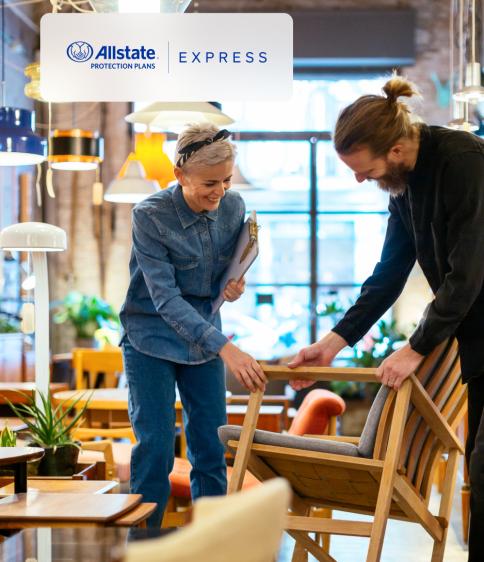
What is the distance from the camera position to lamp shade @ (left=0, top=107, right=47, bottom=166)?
3.97m

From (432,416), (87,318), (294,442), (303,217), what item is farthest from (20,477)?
(303,217)

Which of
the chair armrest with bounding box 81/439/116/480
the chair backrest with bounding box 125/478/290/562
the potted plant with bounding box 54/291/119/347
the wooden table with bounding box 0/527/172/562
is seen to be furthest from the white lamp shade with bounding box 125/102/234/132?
the potted plant with bounding box 54/291/119/347

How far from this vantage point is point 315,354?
2.98m

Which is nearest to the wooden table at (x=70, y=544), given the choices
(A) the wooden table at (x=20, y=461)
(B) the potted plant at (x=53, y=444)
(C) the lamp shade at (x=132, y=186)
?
→ (A) the wooden table at (x=20, y=461)

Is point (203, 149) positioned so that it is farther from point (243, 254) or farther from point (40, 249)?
point (40, 249)

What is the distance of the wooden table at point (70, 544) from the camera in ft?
5.28

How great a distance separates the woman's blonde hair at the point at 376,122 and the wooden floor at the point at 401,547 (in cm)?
211

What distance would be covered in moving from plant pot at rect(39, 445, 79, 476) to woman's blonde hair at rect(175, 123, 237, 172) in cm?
107

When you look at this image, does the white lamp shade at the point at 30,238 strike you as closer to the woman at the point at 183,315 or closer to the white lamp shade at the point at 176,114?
the woman at the point at 183,315

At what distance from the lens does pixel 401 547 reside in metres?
4.45

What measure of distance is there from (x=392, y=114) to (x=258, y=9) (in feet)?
27.6

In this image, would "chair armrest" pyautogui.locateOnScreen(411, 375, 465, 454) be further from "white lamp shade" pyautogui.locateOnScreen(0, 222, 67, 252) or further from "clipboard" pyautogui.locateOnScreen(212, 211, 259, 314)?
"white lamp shade" pyautogui.locateOnScreen(0, 222, 67, 252)

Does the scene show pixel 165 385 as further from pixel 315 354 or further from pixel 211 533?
pixel 211 533

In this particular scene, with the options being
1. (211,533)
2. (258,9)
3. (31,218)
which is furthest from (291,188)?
(211,533)
